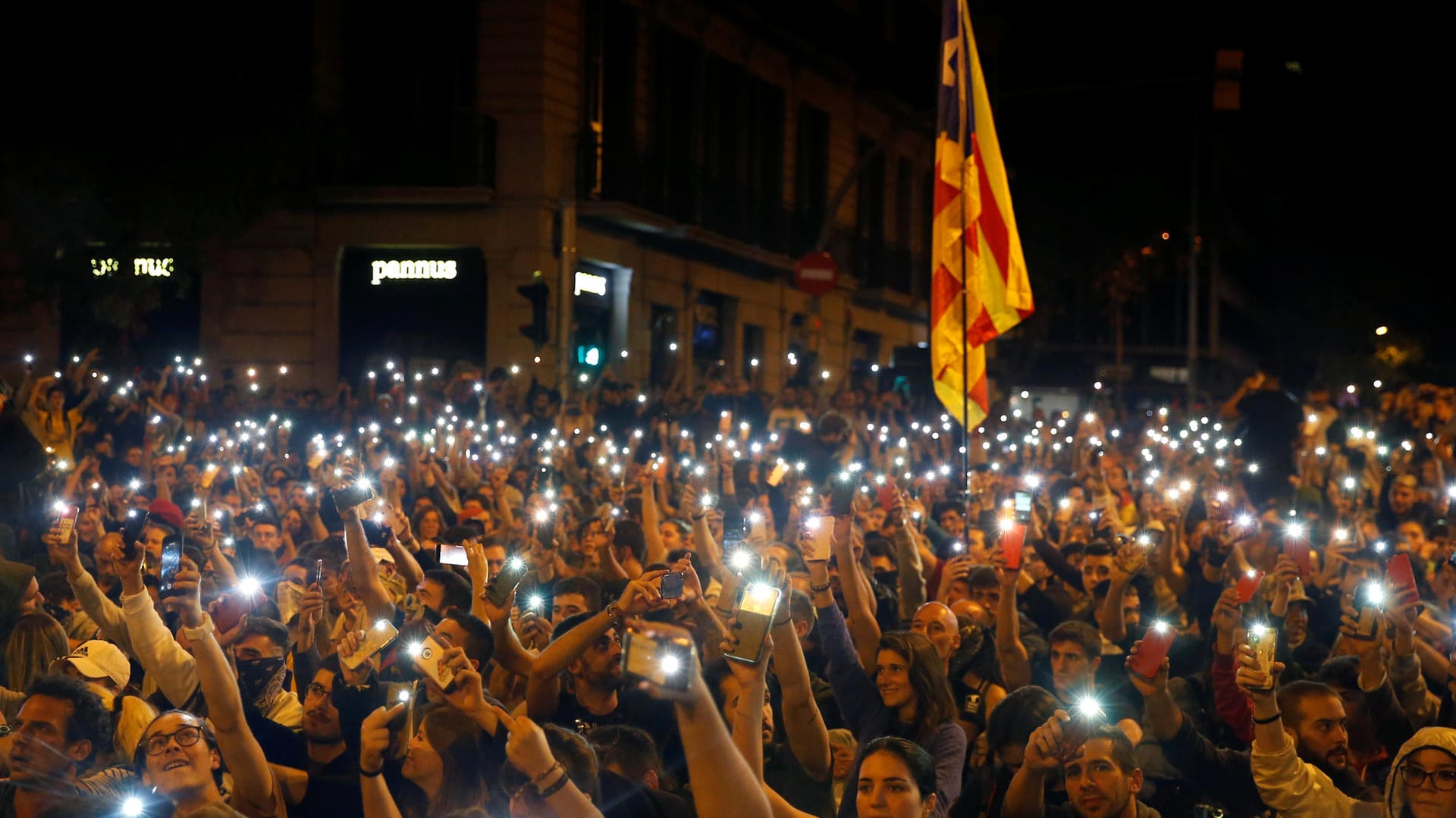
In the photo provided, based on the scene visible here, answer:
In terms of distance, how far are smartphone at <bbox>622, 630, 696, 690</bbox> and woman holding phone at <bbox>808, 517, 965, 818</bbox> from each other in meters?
2.66

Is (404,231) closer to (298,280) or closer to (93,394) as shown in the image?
(298,280)

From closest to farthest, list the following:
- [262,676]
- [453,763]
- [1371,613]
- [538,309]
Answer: [453,763] < [262,676] < [1371,613] < [538,309]

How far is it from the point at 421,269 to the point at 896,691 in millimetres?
19035

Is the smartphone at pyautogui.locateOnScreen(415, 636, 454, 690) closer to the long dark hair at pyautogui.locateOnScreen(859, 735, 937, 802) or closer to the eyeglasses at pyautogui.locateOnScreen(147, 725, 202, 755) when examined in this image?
the eyeglasses at pyautogui.locateOnScreen(147, 725, 202, 755)

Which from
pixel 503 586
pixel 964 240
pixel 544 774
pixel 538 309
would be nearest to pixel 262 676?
pixel 503 586

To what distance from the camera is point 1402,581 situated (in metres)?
6.55

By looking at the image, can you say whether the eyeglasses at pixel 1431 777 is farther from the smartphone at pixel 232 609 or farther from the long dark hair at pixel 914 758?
the smartphone at pixel 232 609

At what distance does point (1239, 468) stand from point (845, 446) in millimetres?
3750

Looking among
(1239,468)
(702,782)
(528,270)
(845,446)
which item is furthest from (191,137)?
(702,782)

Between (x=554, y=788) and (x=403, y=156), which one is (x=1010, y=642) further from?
(x=403, y=156)

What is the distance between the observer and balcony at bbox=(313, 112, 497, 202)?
23.4m

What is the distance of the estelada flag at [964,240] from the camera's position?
11.5 metres

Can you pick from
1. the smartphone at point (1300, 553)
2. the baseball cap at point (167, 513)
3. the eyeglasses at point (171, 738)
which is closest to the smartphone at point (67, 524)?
the baseball cap at point (167, 513)

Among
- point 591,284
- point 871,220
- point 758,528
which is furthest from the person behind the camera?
point 871,220
